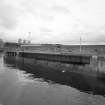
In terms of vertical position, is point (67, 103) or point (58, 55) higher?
point (58, 55)

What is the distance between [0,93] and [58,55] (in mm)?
25426

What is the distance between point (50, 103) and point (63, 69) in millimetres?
22278

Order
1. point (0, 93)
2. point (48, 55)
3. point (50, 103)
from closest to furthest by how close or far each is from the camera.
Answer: point (50, 103) → point (0, 93) → point (48, 55)

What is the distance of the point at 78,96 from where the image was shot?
607 inches

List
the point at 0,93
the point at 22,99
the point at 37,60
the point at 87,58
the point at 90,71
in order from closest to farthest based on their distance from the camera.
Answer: the point at 22,99, the point at 0,93, the point at 90,71, the point at 87,58, the point at 37,60

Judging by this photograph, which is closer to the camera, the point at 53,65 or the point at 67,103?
the point at 67,103

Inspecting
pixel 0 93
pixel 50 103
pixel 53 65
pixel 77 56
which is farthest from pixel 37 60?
pixel 50 103

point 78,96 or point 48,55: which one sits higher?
point 48,55

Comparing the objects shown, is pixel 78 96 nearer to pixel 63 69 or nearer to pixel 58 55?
pixel 63 69

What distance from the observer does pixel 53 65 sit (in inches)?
1524

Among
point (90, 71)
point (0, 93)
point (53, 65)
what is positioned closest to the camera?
point (0, 93)

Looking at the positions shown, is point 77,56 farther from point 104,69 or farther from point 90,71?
point 104,69

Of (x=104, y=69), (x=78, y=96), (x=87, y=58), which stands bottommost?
(x=78, y=96)

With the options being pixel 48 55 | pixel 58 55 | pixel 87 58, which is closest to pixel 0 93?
pixel 87 58
